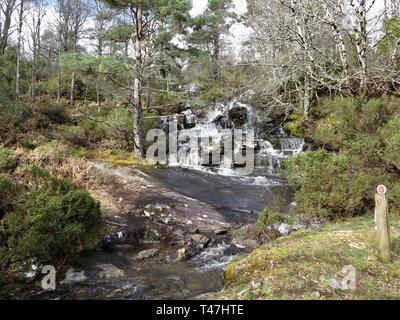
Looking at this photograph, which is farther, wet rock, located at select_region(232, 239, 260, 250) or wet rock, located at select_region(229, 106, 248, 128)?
wet rock, located at select_region(229, 106, 248, 128)

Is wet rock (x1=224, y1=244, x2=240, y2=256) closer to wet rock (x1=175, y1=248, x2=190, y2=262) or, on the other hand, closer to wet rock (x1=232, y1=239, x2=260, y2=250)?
wet rock (x1=232, y1=239, x2=260, y2=250)

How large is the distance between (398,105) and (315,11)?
2966mm

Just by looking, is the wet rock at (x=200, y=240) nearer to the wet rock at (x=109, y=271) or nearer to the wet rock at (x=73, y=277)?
the wet rock at (x=109, y=271)

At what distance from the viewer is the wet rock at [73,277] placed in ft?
17.2

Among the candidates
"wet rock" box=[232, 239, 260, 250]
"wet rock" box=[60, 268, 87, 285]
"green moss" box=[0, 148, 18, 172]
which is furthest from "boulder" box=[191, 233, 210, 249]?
"green moss" box=[0, 148, 18, 172]

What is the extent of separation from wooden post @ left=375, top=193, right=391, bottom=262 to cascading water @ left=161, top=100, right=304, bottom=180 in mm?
9503

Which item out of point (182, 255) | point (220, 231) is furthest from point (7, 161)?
point (220, 231)

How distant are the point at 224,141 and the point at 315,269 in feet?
42.3

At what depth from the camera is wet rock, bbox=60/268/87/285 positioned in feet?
17.2

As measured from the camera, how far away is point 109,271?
5.68 m

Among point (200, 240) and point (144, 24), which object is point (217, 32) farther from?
point (200, 240)

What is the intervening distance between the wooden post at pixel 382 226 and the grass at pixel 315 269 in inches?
5.4

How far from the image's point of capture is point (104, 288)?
515cm

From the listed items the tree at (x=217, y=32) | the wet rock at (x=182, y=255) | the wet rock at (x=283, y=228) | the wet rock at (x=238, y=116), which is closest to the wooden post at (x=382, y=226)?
the wet rock at (x=283, y=228)
